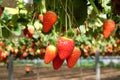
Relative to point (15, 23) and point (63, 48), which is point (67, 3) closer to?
point (63, 48)

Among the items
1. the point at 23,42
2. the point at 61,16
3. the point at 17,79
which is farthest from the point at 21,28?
the point at 17,79

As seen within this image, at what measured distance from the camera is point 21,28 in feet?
7.50

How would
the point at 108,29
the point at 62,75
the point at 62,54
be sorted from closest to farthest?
the point at 62,54
the point at 108,29
the point at 62,75

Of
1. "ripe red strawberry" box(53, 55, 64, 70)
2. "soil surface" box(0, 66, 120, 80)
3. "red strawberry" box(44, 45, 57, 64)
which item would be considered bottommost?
"soil surface" box(0, 66, 120, 80)

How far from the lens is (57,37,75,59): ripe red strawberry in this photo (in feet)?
3.33

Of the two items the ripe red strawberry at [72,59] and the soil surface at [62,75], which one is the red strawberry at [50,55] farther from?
the soil surface at [62,75]

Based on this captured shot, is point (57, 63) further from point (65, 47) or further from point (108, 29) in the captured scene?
point (108, 29)

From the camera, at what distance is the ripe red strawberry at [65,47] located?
1.02m

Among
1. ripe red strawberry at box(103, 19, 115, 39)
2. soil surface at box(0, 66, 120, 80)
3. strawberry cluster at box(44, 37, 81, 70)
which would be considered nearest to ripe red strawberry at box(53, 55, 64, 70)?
strawberry cluster at box(44, 37, 81, 70)

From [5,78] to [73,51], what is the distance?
14045 millimetres

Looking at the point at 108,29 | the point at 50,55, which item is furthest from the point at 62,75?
the point at 50,55

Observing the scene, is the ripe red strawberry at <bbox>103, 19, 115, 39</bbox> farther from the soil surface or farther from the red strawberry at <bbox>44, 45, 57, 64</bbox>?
the soil surface

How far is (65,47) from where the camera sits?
1.03 m

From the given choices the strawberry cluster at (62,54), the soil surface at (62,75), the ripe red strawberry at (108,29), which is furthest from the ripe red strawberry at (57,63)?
the soil surface at (62,75)
